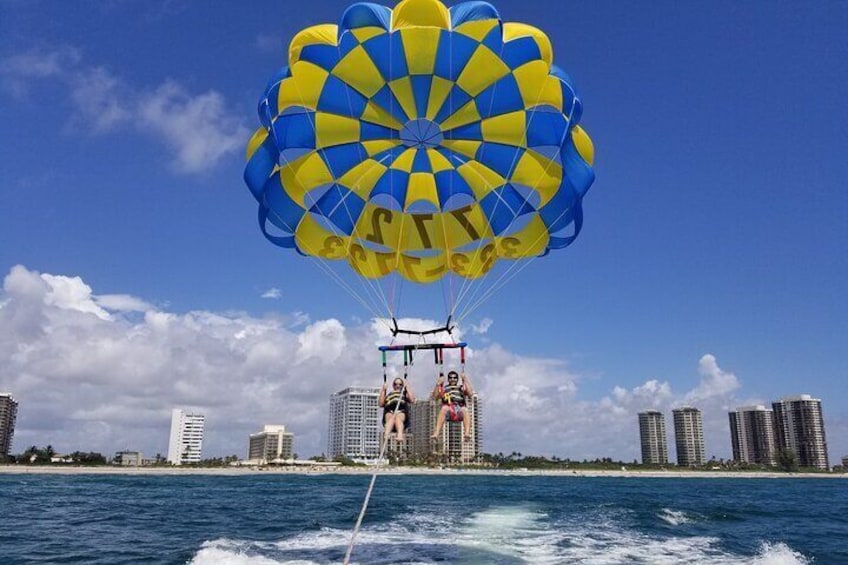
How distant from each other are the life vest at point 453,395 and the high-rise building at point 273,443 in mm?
164742

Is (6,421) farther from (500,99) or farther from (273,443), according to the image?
(500,99)

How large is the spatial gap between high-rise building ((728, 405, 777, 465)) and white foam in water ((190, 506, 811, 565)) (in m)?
150

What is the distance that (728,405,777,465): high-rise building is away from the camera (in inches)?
5846

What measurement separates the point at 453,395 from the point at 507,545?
6996 mm

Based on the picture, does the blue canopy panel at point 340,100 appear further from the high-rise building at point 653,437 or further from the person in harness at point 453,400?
the high-rise building at point 653,437

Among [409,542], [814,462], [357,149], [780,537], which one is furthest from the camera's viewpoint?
[814,462]

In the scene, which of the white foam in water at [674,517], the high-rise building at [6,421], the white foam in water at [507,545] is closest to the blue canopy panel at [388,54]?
the white foam in water at [507,545]

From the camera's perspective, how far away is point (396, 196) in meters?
12.9

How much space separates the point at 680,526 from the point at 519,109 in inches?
694

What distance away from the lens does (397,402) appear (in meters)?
10.0

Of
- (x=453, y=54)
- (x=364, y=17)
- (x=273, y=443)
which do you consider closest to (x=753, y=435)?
(x=273, y=443)

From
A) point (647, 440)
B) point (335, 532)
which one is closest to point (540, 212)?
point (335, 532)

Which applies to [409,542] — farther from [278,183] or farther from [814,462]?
[814,462]

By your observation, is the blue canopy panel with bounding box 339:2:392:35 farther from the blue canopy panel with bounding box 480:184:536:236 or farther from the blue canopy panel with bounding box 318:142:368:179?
the blue canopy panel with bounding box 480:184:536:236
